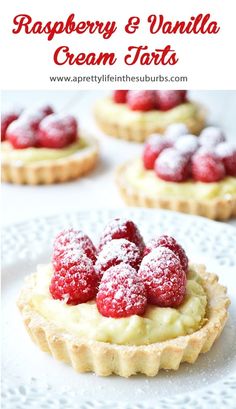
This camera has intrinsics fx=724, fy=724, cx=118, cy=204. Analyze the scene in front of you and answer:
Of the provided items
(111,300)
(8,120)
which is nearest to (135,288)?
(111,300)

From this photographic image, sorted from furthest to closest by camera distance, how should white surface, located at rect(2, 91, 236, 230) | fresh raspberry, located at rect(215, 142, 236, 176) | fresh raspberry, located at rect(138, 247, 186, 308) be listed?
1. white surface, located at rect(2, 91, 236, 230)
2. fresh raspberry, located at rect(215, 142, 236, 176)
3. fresh raspberry, located at rect(138, 247, 186, 308)

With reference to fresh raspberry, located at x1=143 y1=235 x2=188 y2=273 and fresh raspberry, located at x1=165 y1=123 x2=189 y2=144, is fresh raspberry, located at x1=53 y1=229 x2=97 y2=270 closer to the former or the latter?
fresh raspberry, located at x1=143 y1=235 x2=188 y2=273

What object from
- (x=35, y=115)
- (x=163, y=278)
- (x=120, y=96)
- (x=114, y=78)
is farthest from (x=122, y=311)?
(x=120, y=96)

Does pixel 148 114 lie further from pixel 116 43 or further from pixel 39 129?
pixel 116 43

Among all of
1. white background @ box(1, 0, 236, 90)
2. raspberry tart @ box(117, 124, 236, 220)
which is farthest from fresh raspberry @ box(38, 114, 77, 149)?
white background @ box(1, 0, 236, 90)

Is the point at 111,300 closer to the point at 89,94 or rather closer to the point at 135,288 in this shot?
the point at 135,288

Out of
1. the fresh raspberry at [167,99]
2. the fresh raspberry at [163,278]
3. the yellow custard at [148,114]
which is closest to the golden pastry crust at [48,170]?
the yellow custard at [148,114]
